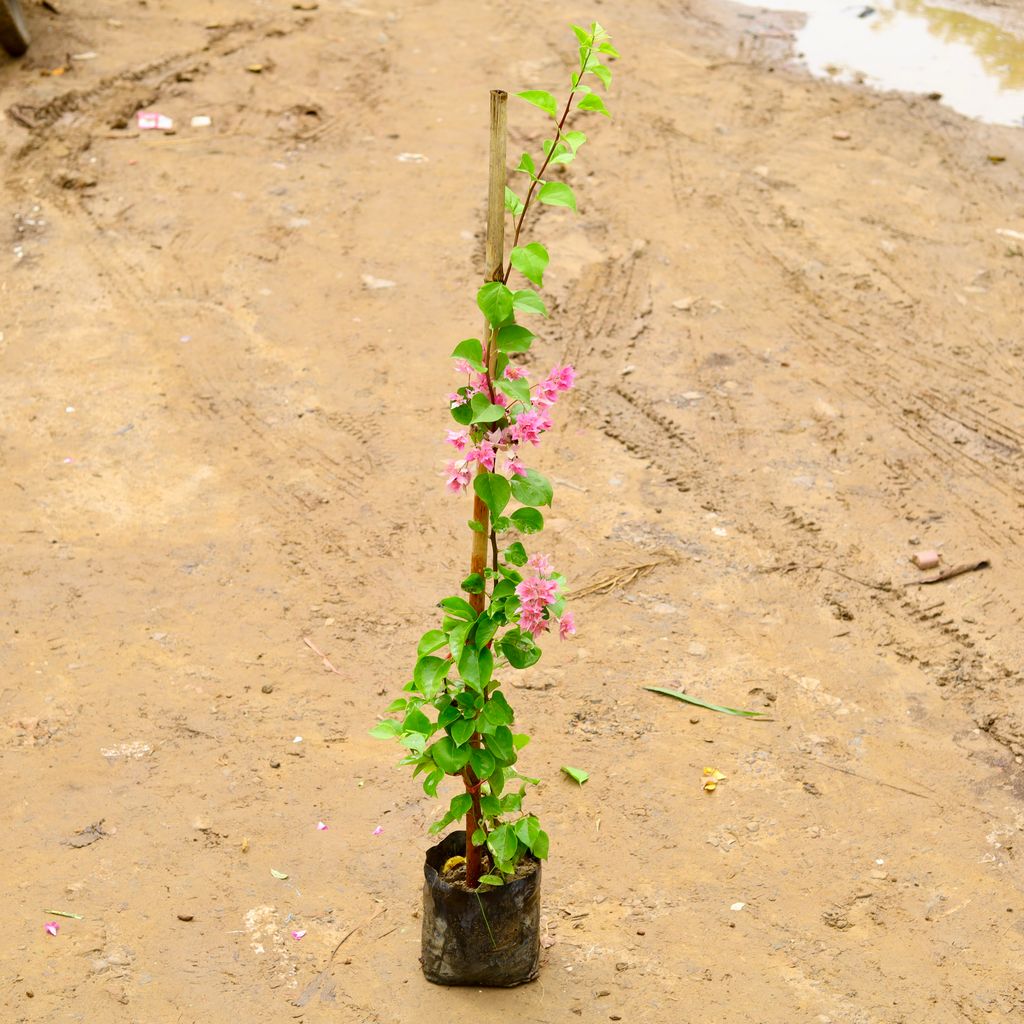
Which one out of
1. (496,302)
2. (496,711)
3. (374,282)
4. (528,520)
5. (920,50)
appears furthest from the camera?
(920,50)

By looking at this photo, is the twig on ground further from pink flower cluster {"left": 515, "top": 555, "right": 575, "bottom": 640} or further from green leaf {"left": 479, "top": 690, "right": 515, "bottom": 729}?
pink flower cluster {"left": 515, "top": 555, "right": 575, "bottom": 640}

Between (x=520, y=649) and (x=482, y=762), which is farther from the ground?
(x=520, y=649)

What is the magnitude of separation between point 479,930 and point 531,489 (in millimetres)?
1147

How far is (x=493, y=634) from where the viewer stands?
2.73m

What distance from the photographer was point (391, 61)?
859 centimetres

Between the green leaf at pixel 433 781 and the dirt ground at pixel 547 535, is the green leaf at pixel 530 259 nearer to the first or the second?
the green leaf at pixel 433 781

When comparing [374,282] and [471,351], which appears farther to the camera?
[374,282]

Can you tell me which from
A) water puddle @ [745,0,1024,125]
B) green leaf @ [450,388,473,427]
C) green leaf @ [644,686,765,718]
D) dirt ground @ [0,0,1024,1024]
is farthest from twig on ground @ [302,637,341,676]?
water puddle @ [745,0,1024,125]

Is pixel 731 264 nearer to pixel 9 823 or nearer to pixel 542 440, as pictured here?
pixel 542 440

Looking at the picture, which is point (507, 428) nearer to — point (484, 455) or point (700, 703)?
point (484, 455)

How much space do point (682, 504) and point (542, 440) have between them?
711 millimetres

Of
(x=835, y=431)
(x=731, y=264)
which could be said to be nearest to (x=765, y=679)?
(x=835, y=431)

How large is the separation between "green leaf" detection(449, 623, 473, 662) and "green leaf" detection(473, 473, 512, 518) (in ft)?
0.96

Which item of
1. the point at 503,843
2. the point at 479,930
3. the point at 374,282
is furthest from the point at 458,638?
the point at 374,282
